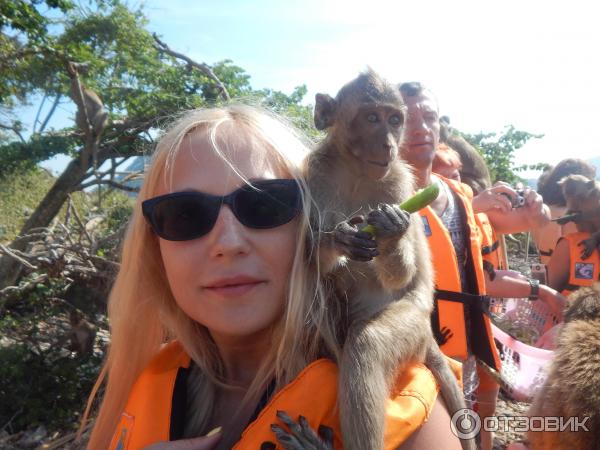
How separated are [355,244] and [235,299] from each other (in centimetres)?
66

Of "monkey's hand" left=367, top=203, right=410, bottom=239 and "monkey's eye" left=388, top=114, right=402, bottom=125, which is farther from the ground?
"monkey's eye" left=388, top=114, right=402, bottom=125

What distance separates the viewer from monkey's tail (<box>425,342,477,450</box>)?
209 cm

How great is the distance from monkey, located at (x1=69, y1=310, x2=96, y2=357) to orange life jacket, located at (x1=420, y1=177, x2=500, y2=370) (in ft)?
13.9

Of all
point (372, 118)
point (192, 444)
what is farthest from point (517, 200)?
point (192, 444)

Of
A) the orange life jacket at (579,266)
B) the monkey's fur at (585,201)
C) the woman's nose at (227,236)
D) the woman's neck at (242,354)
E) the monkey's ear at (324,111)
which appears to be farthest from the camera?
the monkey's fur at (585,201)

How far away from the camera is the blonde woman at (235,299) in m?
1.52

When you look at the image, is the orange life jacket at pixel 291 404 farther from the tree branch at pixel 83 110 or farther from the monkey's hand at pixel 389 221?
the tree branch at pixel 83 110

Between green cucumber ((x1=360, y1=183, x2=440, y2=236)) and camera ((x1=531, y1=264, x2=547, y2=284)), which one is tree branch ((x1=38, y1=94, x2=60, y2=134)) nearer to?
camera ((x1=531, y1=264, x2=547, y2=284))

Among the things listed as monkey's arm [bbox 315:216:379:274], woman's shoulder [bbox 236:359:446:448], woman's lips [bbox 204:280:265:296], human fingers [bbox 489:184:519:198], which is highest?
human fingers [bbox 489:184:519:198]

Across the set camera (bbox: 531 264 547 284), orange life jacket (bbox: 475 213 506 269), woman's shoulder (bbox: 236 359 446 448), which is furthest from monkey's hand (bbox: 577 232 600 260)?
woman's shoulder (bbox: 236 359 446 448)

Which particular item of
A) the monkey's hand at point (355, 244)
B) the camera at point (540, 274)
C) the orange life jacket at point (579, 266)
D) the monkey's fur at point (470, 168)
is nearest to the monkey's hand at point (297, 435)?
the monkey's hand at point (355, 244)

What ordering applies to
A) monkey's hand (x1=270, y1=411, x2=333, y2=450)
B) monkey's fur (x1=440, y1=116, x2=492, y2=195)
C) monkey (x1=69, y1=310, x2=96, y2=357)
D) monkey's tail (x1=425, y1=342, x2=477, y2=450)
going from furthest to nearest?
1. monkey's fur (x1=440, y1=116, x2=492, y2=195)
2. monkey (x1=69, y1=310, x2=96, y2=357)
3. monkey's tail (x1=425, y1=342, x2=477, y2=450)
4. monkey's hand (x1=270, y1=411, x2=333, y2=450)

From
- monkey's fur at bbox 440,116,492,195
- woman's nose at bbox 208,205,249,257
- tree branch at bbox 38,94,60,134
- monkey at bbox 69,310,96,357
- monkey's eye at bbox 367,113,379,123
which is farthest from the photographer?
tree branch at bbox 38,94,60,134

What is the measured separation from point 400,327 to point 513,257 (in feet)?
32.8
